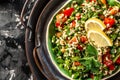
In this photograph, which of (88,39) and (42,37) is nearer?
(88,39)

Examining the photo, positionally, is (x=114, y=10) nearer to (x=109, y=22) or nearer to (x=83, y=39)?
(x=109, y=22)

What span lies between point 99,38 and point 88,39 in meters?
0.10

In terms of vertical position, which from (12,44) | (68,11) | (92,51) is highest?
(68,11)

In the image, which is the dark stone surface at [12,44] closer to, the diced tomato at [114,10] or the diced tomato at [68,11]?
the diced tomato at [68,11]

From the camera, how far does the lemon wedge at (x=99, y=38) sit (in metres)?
2.19

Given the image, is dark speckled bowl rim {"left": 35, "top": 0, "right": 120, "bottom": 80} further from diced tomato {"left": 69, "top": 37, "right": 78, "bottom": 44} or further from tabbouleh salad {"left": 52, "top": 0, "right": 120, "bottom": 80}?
diced tomato {"left": 69, "top": 37, "right": 78, "bottom": 44}

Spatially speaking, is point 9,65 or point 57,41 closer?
point 57,41

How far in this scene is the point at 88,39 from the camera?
2283mm

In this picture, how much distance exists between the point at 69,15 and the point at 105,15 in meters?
0.29

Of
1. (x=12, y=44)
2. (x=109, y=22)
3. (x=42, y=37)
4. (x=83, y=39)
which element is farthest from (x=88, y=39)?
(x=12, y=44)

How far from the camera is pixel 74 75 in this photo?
2332 mm

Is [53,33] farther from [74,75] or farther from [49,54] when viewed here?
[74,75]

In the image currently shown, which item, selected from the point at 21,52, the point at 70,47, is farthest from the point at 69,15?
the point at 21,52

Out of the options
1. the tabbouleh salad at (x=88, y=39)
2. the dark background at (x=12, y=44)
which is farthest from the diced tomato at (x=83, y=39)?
the dark background at (x=12, y=44)
